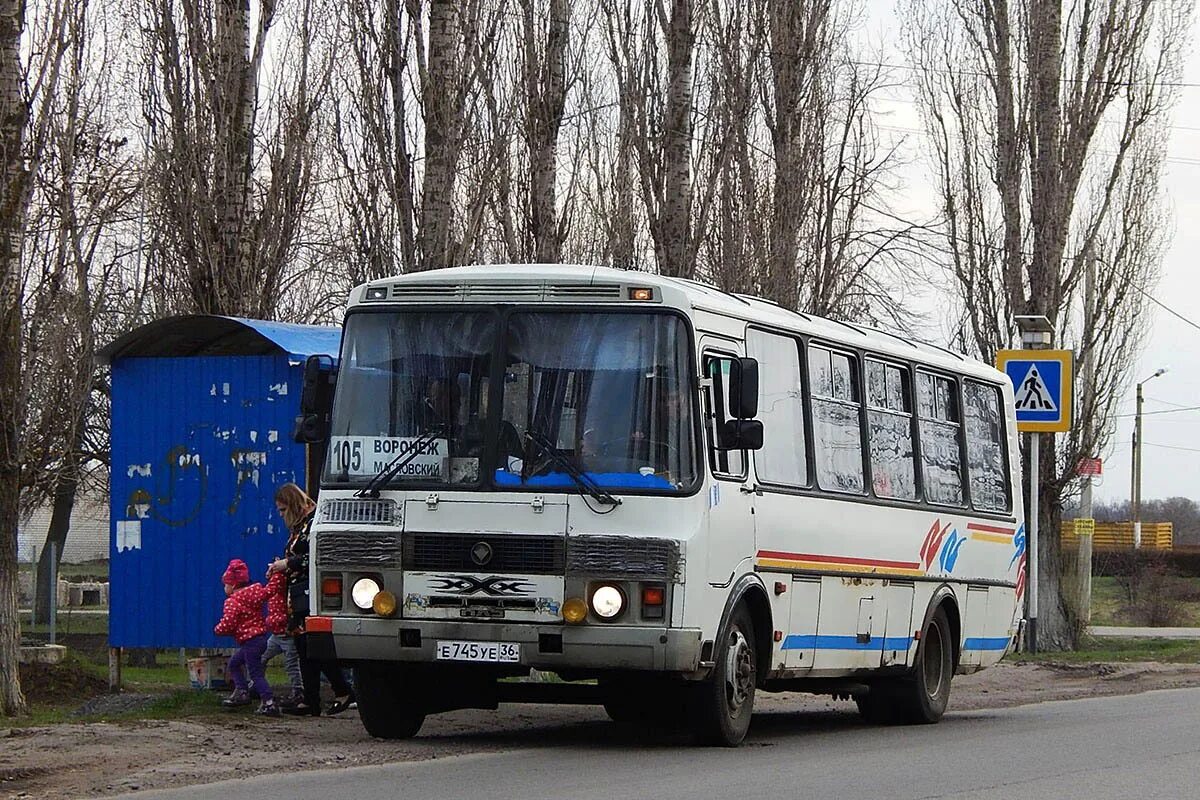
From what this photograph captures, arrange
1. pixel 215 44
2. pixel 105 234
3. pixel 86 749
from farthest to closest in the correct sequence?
pixel 105 234, pixel 215 44, pixel 86 749

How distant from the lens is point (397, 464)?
12414 mm

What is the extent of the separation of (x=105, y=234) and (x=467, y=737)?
67.5ft

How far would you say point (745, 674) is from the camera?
1305 centimetres

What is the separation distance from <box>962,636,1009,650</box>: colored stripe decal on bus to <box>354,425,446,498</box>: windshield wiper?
6.85 meters

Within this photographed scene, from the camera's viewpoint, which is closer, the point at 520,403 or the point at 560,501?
the point at 560,501

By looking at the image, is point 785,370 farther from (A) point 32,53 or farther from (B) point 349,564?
(A) point 32,53

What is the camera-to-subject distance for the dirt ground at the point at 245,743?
35.1 ft

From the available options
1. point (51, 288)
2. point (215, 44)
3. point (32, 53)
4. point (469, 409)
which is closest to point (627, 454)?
point (469, 409)

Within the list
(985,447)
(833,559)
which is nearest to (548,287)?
(833,559)

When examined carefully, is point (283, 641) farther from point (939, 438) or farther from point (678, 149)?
point (678, 149)

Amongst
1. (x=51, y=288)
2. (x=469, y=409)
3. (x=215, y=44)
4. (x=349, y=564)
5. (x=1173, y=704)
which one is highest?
(x=215, y=44)

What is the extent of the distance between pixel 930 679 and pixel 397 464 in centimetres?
629

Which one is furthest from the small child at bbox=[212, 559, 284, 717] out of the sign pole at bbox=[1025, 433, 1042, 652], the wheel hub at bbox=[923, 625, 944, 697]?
the sign pole at bbox=[1025, 433, 1042, 652]

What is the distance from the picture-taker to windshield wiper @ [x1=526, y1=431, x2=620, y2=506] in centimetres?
1200
